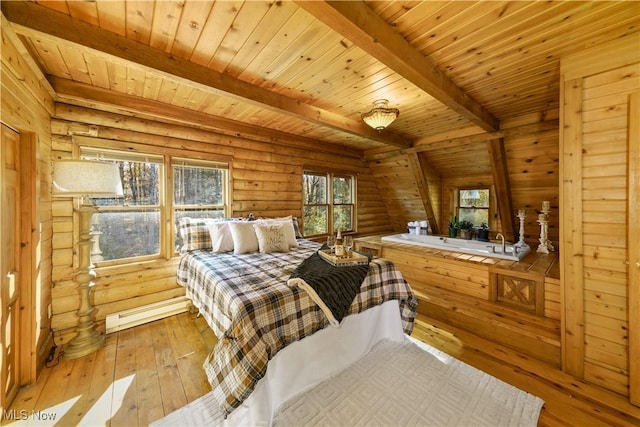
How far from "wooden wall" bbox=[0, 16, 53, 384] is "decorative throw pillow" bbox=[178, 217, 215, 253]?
42.8 inches

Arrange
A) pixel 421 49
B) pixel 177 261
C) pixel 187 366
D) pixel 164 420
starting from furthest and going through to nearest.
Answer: pixel 177 261
pixel 187 366
pixel 421 49
pixel 164 420

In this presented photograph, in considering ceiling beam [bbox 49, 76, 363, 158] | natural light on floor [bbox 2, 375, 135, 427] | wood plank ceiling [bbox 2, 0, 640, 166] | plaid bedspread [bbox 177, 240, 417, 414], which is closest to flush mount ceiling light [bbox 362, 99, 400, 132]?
wood plank ceiling [bbox 2, 0, 640, 166]

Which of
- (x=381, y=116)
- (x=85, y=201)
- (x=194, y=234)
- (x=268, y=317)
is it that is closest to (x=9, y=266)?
(x=85, y=201)

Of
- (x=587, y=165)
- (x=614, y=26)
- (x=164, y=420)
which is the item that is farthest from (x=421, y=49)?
(x=164, y=420)

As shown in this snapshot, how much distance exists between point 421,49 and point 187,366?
9.84 ft

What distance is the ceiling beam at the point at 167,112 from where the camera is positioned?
216 cm

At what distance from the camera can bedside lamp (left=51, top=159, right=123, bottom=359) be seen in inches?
74.6

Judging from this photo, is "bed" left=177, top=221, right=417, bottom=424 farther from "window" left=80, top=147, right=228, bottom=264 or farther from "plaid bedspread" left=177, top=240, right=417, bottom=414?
"window" left=80, top=147, right=228, bottom=264

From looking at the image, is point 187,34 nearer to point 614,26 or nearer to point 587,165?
point 614,26

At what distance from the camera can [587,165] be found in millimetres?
1812

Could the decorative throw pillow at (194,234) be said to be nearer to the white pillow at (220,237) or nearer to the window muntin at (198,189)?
the white pillow at (220,237)

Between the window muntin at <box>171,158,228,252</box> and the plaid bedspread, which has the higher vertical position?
the window muntin at <box>171,158,228,252</box>

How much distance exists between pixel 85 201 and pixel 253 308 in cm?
208

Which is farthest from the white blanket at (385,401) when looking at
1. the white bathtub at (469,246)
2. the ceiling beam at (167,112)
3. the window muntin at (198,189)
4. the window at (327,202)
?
the window at (327,202)
